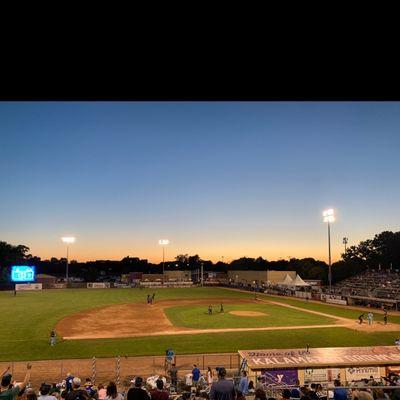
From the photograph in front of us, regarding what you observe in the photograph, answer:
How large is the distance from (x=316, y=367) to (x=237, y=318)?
28960 mm

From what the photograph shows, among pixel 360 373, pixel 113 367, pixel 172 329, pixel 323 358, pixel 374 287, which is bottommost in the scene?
pixel 113 367

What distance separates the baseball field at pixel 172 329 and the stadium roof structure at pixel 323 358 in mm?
11421

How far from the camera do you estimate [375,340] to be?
34562 millimetres

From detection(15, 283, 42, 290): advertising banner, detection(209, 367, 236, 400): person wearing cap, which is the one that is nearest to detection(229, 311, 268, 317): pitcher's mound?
detection(209, 367, 236, 400): person wearing cap

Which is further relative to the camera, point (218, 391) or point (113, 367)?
point (113, 367)

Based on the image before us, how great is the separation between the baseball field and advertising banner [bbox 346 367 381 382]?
1292cm

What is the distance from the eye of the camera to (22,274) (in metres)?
37.2

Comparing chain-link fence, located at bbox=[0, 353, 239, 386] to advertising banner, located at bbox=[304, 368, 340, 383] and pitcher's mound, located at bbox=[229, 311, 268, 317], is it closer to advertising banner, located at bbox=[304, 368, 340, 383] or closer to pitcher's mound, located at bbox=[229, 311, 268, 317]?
advertising banner, located at bbox=[304, 368, 340, 383]

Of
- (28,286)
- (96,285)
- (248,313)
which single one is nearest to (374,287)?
(248,313)

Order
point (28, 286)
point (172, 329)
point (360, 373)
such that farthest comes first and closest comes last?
point (28, 286) → point (172, 329) → point (360, 373)

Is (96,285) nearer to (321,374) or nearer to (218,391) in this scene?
(321,374)

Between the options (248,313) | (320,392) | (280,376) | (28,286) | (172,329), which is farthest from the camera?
(28,286)

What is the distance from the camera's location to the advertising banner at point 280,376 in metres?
18.1
